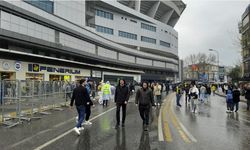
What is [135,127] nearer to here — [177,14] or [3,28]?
[3,28]

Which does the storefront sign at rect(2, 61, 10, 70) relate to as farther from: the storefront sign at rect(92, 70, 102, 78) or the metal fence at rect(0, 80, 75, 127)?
the storefront sign at rect(92, 70, 102, 78)

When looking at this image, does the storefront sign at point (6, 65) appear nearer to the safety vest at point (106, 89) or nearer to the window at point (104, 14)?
the safety vest at point (106, 89)

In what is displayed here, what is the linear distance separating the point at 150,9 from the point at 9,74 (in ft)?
242

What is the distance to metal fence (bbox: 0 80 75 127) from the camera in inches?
486

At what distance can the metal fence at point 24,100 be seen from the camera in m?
12.3

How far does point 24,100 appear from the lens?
538 inches

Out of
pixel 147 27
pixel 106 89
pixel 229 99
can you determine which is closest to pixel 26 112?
pixel 106 89

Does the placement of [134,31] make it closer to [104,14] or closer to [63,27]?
[104,14]

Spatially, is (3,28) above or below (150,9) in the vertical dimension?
below

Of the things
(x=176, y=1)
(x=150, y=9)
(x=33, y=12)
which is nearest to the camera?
(x=33, y=12)

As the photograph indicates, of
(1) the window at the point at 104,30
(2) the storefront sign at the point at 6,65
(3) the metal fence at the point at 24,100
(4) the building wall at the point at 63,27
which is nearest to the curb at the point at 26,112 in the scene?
(3) the metal fence at the point at 24,100

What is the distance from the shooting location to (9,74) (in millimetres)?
31562

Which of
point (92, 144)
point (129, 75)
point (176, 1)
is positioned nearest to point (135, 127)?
point (92, 144)

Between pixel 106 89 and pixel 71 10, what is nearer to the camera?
pixel 106 89
